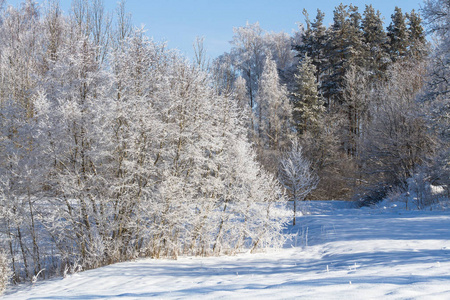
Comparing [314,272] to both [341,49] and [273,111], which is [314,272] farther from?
[341,49]

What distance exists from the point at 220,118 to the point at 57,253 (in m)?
6.81

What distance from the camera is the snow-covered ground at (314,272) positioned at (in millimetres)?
4348

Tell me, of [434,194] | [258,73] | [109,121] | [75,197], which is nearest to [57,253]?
[75,197]

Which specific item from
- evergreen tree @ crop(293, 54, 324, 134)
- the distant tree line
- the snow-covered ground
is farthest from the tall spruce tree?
the snow-covered ground

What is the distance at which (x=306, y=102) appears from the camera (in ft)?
95.8

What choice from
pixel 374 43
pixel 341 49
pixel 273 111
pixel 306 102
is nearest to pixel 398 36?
pixel 374 43

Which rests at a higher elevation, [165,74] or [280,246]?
[165,74]

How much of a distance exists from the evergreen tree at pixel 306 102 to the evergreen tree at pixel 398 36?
8763 millimetres

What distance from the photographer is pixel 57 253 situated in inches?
429

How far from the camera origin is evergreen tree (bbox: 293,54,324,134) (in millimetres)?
28328

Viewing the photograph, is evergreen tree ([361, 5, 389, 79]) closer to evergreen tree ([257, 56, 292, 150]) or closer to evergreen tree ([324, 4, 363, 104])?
evergreen tree ([324, 4, 363, 104])

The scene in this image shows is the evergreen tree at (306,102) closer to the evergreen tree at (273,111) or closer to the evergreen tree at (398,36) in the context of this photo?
the evergreen tree at (273,111)

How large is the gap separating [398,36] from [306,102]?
37.5 ft

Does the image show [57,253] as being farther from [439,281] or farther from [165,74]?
[439,281]
